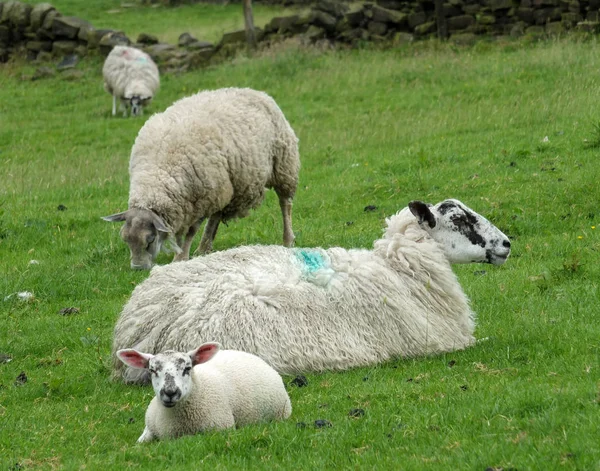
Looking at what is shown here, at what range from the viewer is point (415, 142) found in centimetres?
1572

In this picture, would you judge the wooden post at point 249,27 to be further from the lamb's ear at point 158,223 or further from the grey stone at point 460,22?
the lamb's ear at point 158,223

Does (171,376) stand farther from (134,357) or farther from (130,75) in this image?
(130,75)

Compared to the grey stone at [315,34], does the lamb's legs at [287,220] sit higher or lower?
higher

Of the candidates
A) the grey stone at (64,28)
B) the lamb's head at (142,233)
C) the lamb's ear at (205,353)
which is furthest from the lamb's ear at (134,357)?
the grey stone at (64,28)

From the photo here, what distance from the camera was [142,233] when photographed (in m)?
10.2

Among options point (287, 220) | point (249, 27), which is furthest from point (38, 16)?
point (287, 220)

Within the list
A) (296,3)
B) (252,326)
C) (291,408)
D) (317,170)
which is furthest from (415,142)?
(296,3)

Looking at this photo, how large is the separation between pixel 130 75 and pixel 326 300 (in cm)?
1661

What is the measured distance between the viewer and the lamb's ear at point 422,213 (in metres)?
7.79

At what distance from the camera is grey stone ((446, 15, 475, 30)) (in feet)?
79.4

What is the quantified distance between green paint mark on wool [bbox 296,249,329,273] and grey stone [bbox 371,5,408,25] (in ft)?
60.5

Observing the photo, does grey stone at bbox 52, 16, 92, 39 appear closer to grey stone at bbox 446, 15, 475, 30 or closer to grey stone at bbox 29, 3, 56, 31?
grey stone at bbox 29, 3, 56, 31

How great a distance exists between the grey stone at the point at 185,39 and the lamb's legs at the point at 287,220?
709 inches

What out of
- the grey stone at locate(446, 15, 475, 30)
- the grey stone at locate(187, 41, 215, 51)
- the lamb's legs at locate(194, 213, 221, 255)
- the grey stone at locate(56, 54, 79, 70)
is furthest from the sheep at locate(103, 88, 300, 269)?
the grey stone at locate(56, 54, 79, 70)
